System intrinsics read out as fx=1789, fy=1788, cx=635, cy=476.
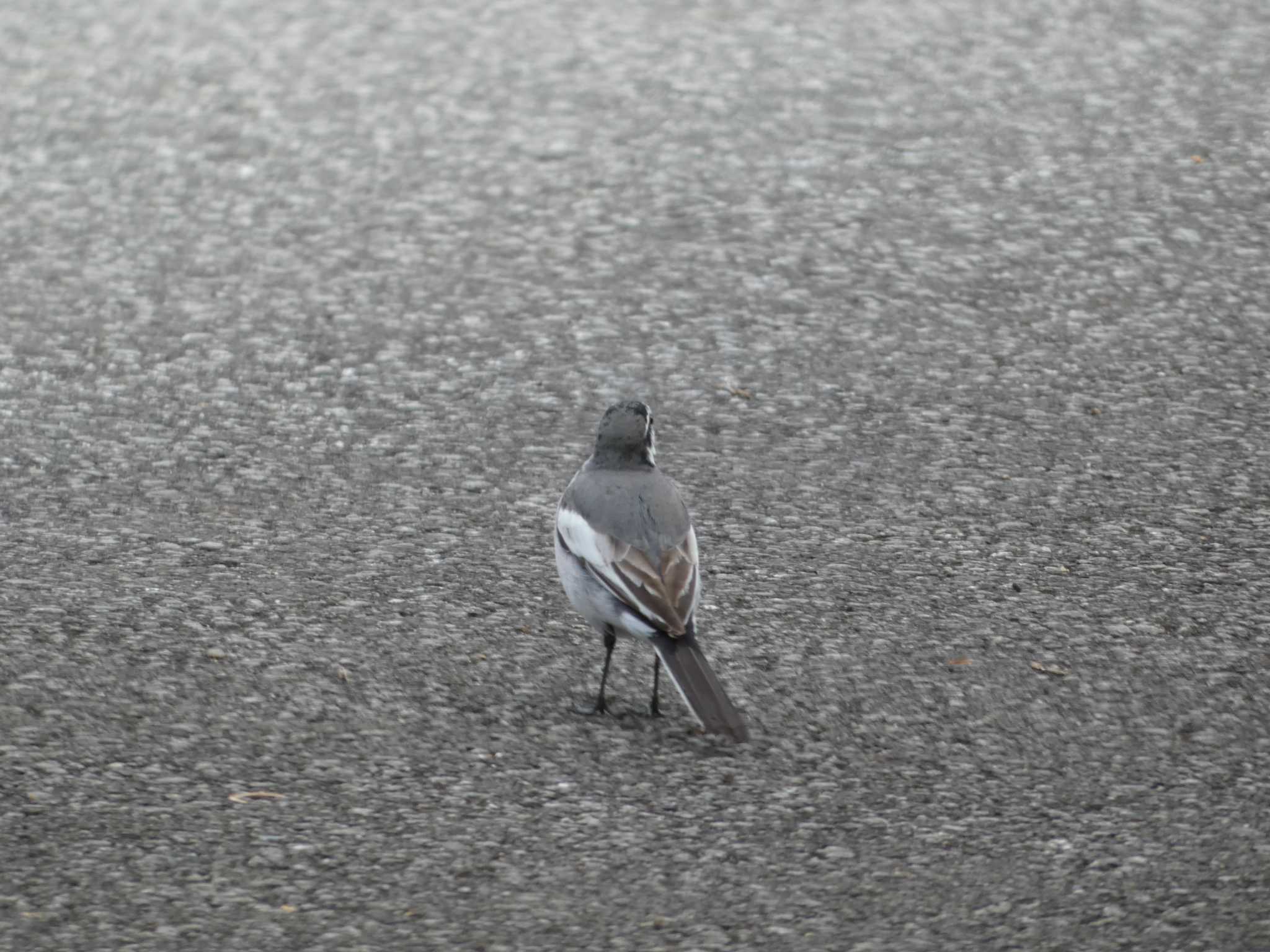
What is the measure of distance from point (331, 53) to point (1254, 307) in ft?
20.5

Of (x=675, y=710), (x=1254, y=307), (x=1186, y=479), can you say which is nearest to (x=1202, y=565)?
(x=1186, y=479)

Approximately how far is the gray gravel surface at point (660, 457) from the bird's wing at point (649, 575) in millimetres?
412

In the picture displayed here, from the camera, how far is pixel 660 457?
7.01m

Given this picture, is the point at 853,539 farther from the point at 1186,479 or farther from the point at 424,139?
the point at 424,139

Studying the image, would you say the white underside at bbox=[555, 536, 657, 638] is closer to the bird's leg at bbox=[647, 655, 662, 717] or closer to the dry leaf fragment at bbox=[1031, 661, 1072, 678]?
the bird's leg at bbox=[647, 655, 662, 717]

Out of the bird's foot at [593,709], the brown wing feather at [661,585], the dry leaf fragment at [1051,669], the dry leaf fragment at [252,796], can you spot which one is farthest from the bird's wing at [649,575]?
the dry leaf fragment at [1051,669]

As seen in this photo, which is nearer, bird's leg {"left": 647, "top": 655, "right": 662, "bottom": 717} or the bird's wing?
the bird's wing

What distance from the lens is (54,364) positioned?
7797mm

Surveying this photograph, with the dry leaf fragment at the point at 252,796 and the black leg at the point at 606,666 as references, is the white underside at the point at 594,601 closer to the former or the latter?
the black leg at the point at 606,666

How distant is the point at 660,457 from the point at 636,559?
204cm

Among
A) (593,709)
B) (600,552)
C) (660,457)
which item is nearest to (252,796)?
(593,709)

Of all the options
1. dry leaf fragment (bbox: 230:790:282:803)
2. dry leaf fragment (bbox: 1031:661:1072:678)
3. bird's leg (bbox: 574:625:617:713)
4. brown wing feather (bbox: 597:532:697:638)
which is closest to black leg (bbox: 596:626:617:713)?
bird's leg (bbox: 574:625:617:713)

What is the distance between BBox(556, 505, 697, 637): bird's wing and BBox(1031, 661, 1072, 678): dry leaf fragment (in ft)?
3.85

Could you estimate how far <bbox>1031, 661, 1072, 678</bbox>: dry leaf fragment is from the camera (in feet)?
17.8
